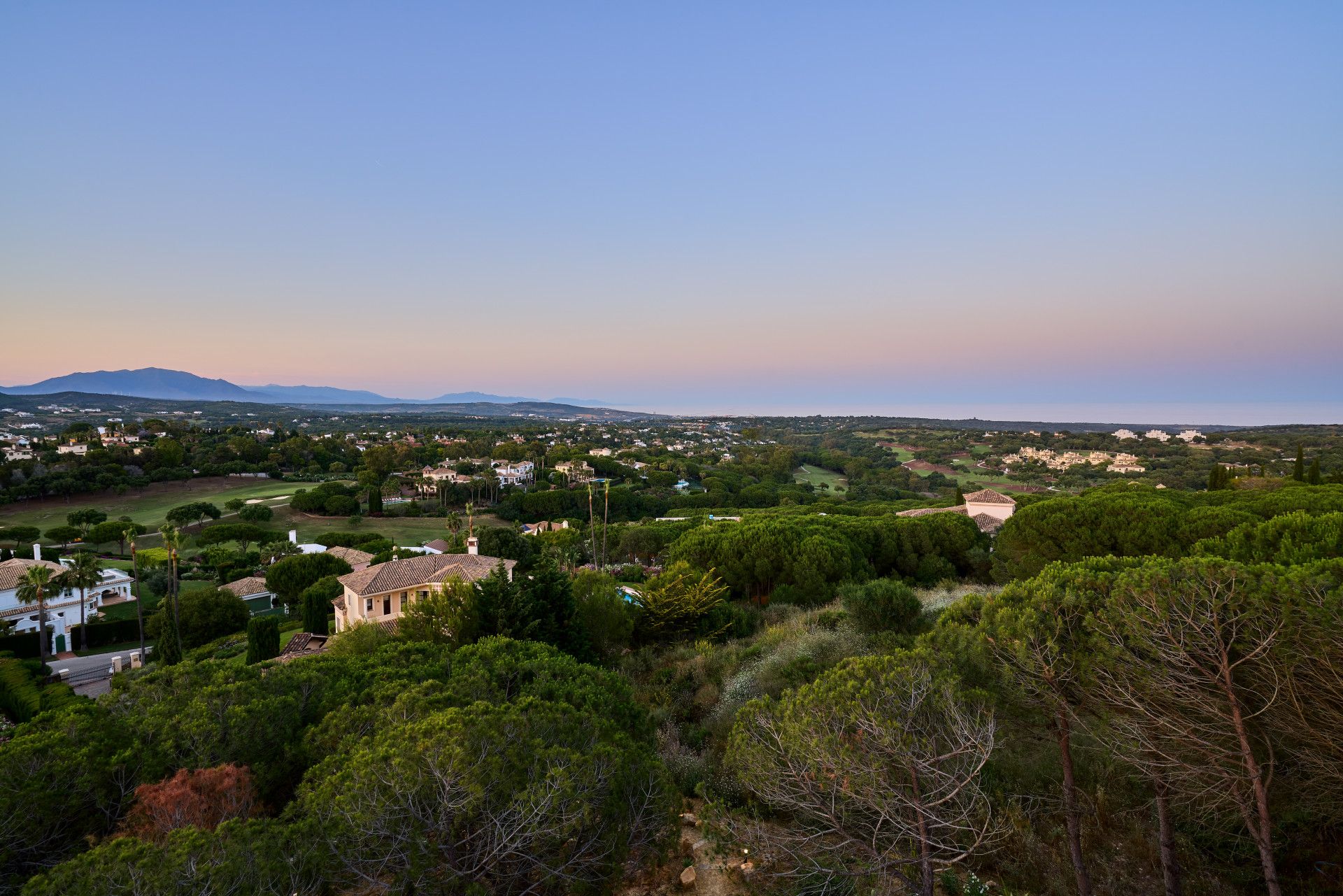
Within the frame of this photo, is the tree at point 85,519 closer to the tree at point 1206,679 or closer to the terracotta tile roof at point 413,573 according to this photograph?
the terracotta tile roof at point 413,573

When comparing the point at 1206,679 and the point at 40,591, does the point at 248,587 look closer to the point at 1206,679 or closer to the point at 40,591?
the point at 40,591

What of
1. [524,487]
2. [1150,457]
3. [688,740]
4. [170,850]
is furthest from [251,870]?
[1150,457]

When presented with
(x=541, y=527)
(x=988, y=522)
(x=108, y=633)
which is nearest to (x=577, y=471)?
(x=541, y=527)

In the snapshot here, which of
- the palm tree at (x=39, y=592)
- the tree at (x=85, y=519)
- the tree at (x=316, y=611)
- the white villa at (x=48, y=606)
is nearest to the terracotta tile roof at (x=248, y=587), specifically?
the white villa at (x=48, y=606)

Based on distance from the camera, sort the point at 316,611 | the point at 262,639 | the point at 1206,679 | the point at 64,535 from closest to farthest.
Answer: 1. the point at 1206,679
2. the point at 262,639
3. the point at 316,611
4. the point at 64,535

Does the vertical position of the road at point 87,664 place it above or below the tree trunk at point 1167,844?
below

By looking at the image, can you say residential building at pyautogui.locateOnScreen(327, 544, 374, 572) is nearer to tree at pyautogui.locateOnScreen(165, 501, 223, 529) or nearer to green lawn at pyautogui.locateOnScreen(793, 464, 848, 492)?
tree at pyautogui.locateOnScreen(165, 501, 223, 529)
